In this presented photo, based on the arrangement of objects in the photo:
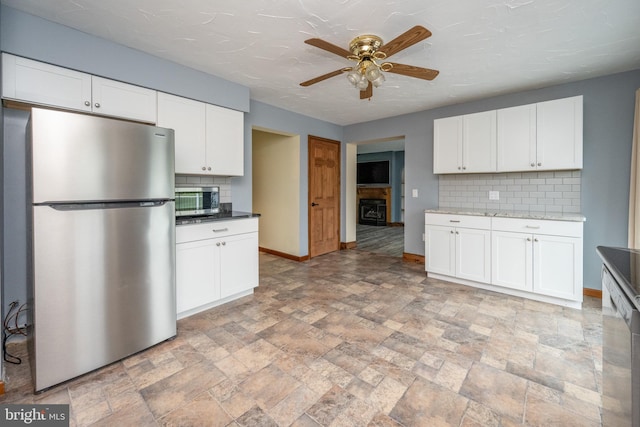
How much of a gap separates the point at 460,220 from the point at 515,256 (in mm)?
692

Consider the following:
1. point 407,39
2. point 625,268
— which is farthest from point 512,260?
point 407,39

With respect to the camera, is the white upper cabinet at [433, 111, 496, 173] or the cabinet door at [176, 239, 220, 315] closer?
the cabinet door at [176, 239, 220, 315]

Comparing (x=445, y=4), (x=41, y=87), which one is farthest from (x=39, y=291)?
(x=445, y=4)

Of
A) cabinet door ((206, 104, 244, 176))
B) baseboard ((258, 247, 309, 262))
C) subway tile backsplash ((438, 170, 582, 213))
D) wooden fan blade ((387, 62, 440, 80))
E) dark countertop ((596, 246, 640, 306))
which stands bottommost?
baseboard ((258, 247, 309, 262))

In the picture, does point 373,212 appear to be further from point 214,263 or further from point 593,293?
point 214,263

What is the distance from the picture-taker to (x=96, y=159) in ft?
5.91

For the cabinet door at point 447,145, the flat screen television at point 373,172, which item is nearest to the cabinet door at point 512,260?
the cabinet door at point 447,145

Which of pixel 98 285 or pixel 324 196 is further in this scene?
pixel 324 196

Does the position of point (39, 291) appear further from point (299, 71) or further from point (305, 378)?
point (299, 71)

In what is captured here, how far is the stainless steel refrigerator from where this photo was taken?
1.64 meters

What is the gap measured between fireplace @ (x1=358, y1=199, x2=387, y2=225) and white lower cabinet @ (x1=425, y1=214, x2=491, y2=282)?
5.49m

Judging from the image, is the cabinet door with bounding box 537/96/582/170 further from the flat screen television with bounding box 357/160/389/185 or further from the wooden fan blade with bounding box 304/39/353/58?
the flat screen television with bounding box 357/160/389/185

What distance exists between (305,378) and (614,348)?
59.7 inches

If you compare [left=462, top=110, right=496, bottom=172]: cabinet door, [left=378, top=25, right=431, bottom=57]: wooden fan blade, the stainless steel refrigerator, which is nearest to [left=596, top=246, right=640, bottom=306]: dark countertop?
[left=378, top=25, right=431, bottom=57]: wooden fan blade
